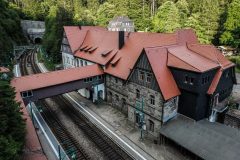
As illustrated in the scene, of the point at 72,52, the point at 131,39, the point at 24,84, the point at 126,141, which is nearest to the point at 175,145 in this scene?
the point at 126,141

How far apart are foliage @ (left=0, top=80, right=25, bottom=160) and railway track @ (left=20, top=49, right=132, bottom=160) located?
9.29 m

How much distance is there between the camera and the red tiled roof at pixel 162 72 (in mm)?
26547

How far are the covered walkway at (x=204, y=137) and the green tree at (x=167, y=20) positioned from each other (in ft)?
164

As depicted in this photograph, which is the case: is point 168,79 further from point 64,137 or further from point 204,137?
point 64,137

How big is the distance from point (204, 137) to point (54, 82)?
23026 millimetres

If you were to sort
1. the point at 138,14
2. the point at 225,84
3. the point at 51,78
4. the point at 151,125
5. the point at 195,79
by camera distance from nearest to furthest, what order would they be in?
the point at 195,79 → the point at 151,125 → the point at 225,84 → the point at 51,78 → the point at 138,14

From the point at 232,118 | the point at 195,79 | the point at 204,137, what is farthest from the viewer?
the point at 232,118

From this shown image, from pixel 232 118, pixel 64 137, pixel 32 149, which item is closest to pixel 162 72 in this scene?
pixel 232 118

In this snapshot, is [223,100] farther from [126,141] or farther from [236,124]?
[126,141]

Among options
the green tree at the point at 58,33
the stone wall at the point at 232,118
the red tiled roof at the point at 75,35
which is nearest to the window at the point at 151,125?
the stone wall at the point at 232,118

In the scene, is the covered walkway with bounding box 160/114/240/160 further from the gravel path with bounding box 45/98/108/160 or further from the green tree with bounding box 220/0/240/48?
the green tree with bounding box 220/0/240/48

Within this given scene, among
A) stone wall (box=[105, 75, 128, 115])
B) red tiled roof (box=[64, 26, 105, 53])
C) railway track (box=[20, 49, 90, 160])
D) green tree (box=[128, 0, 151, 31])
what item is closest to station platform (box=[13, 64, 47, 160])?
railway track (box=[20, 49, 90, 160])

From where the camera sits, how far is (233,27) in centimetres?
6022

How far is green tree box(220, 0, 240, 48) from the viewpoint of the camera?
59.7 metres
